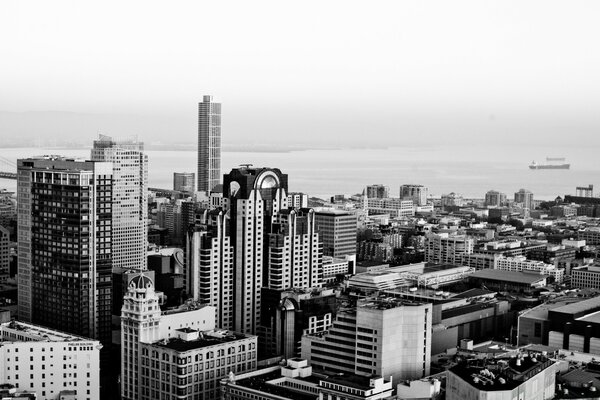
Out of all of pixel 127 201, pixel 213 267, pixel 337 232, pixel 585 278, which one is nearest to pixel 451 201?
pixel 337 232

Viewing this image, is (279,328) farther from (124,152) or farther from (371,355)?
(124,152)

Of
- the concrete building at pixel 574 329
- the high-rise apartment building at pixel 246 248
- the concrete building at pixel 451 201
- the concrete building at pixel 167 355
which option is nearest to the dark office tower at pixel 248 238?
the high-rise apartment building at pixel 246 248

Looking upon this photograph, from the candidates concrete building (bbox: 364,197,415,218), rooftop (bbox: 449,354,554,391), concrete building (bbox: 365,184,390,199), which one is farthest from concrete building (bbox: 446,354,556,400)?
concrete building (bbox: 365,184,390,199)

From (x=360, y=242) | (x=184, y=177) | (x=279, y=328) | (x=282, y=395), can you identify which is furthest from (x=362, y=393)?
(x=184, y=177)

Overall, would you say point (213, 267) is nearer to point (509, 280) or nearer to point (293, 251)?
point (293, 251)

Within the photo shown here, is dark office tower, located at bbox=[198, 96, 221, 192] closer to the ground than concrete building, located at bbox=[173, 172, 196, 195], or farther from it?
farther from it

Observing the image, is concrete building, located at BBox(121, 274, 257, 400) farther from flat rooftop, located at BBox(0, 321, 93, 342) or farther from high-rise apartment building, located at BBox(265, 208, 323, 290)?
high-rise apartment building, located at BBox(265, 208, 323, 290)
